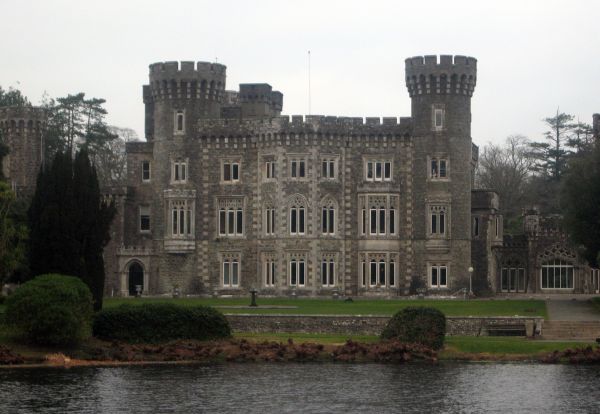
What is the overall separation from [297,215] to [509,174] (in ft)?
145

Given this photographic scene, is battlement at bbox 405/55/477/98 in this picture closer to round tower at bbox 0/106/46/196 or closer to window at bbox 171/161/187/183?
window at bbox 171/161/187/183

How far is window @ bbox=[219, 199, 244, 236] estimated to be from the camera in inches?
3538

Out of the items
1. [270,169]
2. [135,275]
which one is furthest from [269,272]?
[135,275]

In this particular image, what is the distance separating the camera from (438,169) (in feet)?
290

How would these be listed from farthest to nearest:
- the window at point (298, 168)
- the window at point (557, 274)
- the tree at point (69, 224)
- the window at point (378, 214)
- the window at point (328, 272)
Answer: the window at point (557, 274) → the window at point (378, 214) → the window at point (298, 168) → the window at point (328, 272) → the tree at point (69, 224)

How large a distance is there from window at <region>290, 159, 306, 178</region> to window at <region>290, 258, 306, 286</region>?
17.0 feet

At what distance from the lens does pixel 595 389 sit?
50969mm

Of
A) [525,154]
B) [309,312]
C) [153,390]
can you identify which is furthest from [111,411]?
[525,154]

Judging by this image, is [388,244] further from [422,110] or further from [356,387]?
[356,387]

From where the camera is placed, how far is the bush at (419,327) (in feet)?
200

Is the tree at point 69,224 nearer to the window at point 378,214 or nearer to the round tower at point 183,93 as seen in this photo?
the round tower at point 183,93

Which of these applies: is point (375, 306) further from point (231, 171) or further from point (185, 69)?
point (185, 69)

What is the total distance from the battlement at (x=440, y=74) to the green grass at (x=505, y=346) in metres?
28.7

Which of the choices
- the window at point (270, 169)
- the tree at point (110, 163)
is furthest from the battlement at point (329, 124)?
the tree at point (110, 163)
